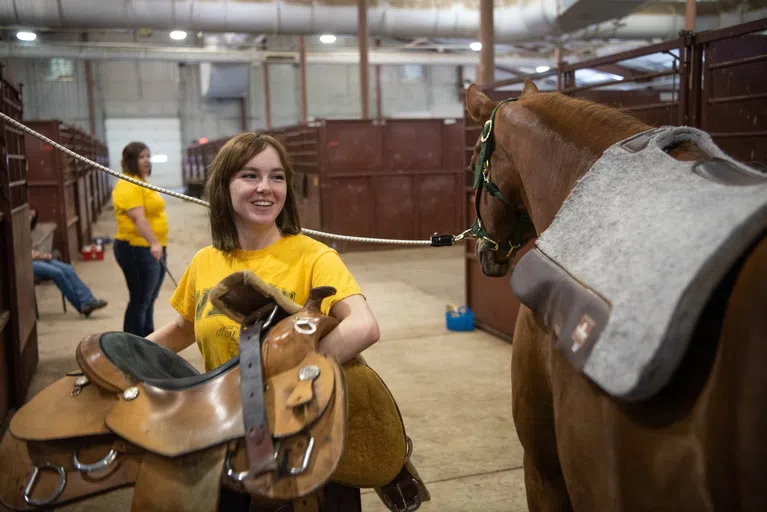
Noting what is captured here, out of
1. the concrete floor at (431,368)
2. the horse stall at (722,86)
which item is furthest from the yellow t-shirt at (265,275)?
the horse stall at (722,86)

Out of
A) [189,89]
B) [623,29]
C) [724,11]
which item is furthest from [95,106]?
[724,11]

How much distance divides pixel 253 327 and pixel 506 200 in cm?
96

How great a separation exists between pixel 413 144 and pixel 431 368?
6399mm

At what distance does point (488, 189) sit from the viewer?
2072 mm

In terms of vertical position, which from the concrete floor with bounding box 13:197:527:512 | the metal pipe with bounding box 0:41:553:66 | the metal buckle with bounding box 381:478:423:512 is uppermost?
the metal pipe with bounding box 0:41:553:66

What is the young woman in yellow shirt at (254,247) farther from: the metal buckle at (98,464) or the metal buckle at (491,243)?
the metal buckle at (491,243)

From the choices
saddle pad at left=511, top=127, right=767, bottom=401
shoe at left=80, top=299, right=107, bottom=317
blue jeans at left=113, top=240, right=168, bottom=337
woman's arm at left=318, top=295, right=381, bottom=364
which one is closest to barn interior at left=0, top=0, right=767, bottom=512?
shoe at left=80, top=299, right=107, bottom=317

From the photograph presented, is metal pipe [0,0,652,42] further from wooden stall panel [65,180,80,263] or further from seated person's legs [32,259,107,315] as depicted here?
seated person's legs [32,259,107,315]

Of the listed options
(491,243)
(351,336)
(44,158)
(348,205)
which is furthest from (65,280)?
(351,336)

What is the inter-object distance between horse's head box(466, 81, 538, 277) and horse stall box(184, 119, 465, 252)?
8.13 meters

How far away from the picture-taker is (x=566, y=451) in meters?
1.25

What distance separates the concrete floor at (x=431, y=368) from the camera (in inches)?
116

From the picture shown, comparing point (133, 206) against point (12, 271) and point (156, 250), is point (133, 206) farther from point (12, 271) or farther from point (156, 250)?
point (12, 271)

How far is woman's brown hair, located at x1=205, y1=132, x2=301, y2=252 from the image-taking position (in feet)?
5.65
